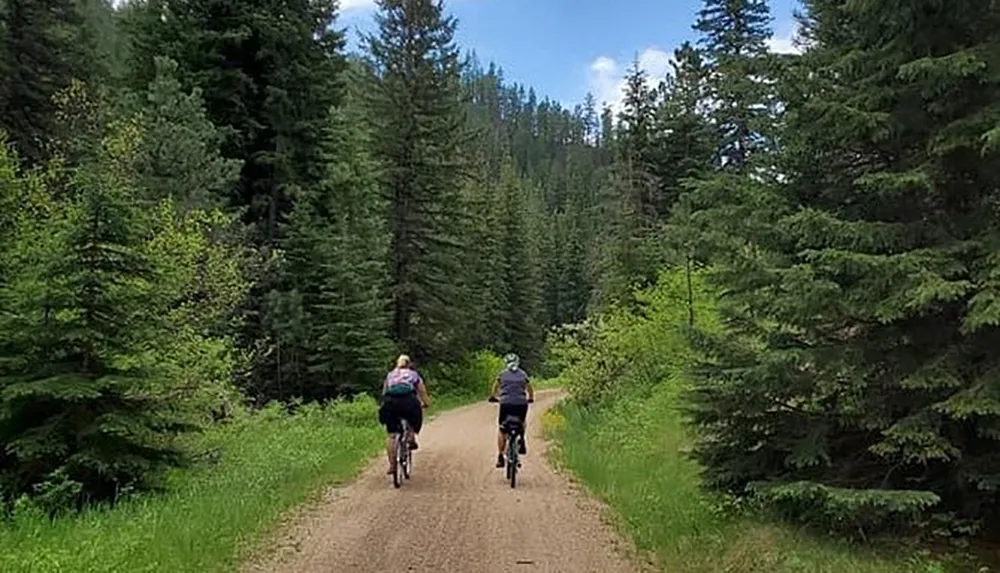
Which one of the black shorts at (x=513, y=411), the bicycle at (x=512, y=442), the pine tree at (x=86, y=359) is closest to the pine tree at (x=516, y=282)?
the black shorts at (x=513, y=411)

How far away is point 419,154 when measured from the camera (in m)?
37.2

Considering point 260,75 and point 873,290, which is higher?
point 260,75

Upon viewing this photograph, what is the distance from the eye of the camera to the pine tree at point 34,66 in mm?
26844

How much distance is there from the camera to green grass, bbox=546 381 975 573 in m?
7.21

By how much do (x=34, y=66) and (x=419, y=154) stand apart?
14606mm

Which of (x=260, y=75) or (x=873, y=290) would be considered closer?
(x=873, y=290)

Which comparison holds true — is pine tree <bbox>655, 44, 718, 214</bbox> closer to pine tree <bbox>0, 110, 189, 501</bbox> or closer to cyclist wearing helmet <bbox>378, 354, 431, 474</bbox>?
cyclist wearing helmet <bbox>378, 354, 431, 474</bbox>

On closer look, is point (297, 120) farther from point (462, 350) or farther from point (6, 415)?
point (6, 415)

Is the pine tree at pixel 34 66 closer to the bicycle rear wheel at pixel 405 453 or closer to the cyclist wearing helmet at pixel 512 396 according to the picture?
the bicycle rear wheel at pixel 405 453

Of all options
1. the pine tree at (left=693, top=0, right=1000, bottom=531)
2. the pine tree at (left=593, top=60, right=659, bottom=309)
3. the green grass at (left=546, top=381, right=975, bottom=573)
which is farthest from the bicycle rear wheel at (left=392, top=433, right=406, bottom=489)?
the pine tree at (left=593, top=60, right=659, bottom=309)

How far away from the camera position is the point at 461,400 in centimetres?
4012

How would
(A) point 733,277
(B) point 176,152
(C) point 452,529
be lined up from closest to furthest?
(A) point 733,277 < (C) point 452,529 < (B) point 176,152

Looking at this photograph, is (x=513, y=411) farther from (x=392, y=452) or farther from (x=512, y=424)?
(x=392, y=452)

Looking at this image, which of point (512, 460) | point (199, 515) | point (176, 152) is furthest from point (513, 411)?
point (176, 152)
